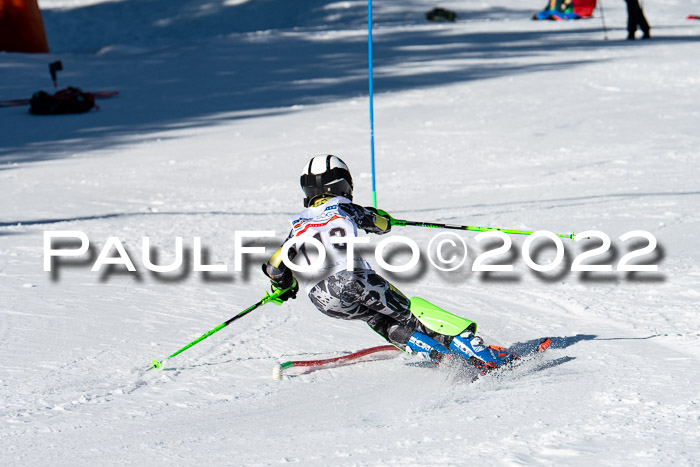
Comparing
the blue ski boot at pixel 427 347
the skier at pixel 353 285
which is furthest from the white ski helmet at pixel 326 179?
the blue ski boot at pixel 427 347

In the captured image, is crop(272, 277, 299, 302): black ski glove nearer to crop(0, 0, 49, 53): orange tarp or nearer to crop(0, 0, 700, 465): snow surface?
crop(0, 0, 700, 465): snow surface

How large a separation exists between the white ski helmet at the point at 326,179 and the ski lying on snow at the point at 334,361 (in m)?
0.87

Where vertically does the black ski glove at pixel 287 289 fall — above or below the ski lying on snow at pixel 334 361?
above

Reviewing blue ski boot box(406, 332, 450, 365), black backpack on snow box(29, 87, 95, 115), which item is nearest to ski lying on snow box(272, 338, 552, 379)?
blue ski boot box(406, 332, 450, 365)

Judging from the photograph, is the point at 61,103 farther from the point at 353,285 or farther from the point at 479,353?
the point at 479,353

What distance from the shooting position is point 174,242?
28.2 feet

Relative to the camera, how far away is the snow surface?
4.18 metres

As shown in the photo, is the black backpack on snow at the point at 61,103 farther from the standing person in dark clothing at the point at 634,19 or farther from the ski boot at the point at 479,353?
the ski boot at the point at 479,353

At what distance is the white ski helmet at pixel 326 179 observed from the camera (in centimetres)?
510

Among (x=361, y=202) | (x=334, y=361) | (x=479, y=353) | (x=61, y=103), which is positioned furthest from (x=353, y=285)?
(x=61, y=103)

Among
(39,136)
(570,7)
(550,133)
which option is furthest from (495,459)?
(570,7)

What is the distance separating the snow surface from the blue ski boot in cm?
13

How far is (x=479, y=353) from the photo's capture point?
4965 millimetres

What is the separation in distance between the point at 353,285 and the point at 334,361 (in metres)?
0.58
